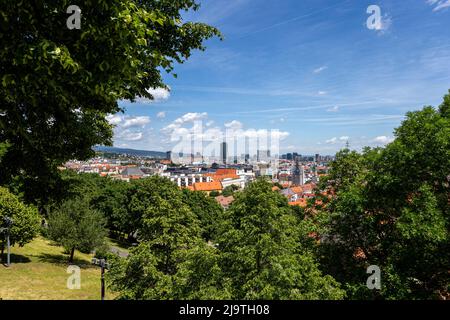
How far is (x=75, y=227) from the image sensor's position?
1184 inches

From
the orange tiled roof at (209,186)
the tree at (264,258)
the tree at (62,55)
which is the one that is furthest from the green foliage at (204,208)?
the orange tiled roof at (209,186)

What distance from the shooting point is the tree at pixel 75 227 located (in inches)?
1177

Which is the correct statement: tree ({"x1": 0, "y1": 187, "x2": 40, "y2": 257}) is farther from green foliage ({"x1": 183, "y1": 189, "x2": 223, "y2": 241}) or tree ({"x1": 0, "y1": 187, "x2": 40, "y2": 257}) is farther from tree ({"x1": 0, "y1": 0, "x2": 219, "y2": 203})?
green foliage ({"x1": 183, "y1": 189, "x2": 223, "y2": 241})

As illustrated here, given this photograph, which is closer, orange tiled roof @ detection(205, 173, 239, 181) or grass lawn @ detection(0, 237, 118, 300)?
grass lawn @ detection(0, 237, 118, 300)

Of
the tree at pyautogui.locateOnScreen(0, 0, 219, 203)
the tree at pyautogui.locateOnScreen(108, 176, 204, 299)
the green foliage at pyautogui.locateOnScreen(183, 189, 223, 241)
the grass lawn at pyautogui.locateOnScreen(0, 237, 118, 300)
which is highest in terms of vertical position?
the tree at pyautogui.locateOnScreen(0, 0, 219, 203)

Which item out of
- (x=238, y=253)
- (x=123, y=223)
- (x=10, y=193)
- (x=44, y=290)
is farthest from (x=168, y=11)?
(x=123, y=223)

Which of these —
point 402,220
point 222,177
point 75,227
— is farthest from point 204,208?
point 222,177

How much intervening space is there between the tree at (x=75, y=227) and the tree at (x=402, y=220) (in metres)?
23.7

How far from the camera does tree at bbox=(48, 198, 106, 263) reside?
29.9 metres

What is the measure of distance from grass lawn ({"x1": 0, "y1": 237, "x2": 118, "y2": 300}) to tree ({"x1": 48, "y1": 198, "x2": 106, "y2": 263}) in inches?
92.6

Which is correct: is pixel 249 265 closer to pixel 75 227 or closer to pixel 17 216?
pixel 17 216

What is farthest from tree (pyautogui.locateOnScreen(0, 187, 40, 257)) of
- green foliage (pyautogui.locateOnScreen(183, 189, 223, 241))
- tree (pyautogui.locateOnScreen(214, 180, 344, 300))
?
green foliage (pyautogui.locateOnScreen(183, 189, 223, 241))

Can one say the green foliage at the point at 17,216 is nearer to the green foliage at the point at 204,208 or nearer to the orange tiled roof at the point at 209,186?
the green foliage at the point at 204,208
